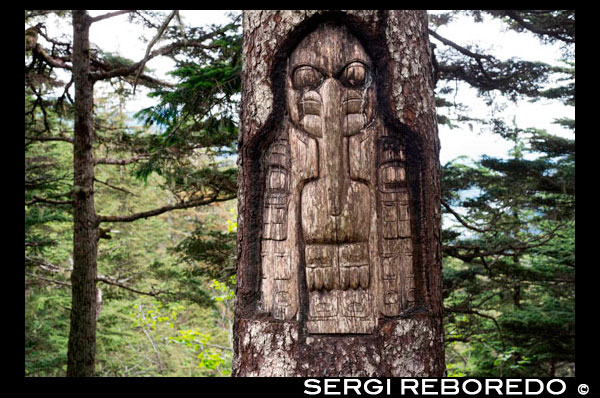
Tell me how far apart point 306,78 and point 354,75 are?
38 cm

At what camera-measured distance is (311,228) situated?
3580 millimetres

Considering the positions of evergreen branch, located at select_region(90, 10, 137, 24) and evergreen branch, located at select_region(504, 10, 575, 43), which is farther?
evergreen branch, located at select_region(90, 10, 137, 24)

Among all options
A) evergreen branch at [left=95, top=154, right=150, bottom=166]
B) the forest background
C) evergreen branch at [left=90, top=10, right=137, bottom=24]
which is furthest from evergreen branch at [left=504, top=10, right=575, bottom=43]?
evergreen branch at [left=95, top=154, right=150, bottom=166]

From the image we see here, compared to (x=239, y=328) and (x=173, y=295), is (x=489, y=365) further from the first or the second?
(x=239, y=328)

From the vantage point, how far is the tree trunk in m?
8.21

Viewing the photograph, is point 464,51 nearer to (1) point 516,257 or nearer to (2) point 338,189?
(1) point 516,257

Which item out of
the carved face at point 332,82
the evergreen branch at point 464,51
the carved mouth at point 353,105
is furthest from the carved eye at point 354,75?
the evergreen branch at point 464,51

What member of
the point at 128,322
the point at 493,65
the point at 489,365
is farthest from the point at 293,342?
the point at 128,322

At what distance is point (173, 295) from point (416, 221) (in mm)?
7311

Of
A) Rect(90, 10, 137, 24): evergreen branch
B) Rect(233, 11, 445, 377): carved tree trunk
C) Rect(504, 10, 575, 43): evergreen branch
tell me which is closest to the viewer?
Rect(233, 11, 445, 377): carved tree trunk

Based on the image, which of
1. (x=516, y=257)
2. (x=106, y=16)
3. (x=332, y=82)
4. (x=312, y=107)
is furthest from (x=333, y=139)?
(x=516, y=257)

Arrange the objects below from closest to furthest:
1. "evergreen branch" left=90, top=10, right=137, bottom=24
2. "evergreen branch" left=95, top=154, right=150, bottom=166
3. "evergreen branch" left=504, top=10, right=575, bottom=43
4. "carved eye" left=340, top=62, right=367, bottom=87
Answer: "carved eye" left=340, top=62, right=367, bottom=87
"evergreen branch" left=504, top=10, right=575, bottom=43
"evergreen branch" left=90, top=10, right=137, bottom=24
"evergreen branch" left=95, top=154, right=150, bottom=166

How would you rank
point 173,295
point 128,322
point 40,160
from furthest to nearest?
point 128,322 < point 40,160 < point 173,295

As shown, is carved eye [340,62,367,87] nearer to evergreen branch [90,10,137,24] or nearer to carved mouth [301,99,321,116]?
carved mouth [301,99,321,116]
